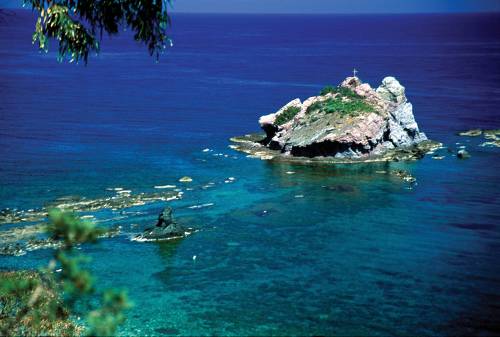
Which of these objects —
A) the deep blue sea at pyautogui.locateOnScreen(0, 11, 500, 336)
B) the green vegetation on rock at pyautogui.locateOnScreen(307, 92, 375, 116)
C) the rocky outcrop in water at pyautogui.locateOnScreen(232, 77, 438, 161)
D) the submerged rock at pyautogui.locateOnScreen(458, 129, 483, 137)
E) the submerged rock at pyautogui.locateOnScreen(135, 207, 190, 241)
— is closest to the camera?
the deep blue sea at pyautogui.locateOnScreen(0, 11, 500, 336)

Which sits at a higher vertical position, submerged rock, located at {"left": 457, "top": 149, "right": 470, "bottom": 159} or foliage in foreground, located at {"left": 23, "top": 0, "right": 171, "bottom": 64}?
foliage in foreground, located at {"left": 23, "top": 0, "right": 171, "bottom": 64}

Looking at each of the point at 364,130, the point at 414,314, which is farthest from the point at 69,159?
the point at 414,314

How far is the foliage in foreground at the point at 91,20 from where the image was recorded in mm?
25344

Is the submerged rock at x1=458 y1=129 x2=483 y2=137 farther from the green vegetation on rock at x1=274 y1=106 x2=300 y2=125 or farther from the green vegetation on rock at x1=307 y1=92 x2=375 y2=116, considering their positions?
the green vegetation on rock at x1=274 y1=106 x2=300 y2=125

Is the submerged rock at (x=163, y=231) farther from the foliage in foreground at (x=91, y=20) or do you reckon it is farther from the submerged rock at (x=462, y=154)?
the submerged rock at (x=462, y=154)

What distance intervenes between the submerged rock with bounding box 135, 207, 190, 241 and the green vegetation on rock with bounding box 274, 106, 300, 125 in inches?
1319

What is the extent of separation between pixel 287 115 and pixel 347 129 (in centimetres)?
991

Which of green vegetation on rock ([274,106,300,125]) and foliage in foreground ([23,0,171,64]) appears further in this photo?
green vegetation on rock ([274,106,300,125])

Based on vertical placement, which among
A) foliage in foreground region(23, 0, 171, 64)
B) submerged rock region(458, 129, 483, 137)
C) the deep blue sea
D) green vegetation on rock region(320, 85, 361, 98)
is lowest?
the deep blue sea

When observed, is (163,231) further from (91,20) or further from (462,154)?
(462,154)

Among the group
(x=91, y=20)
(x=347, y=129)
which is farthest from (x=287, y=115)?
(x=91, y=20)

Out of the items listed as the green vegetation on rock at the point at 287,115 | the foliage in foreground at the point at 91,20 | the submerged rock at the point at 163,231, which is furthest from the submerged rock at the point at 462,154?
the foliage in foreground at the point at 91,20

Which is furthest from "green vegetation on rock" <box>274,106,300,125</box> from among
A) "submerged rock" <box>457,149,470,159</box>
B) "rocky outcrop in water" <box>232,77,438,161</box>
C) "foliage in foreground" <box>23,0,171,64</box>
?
"foliage in foreground" <box>23,0,171,64</box>

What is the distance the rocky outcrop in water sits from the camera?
76875 mm
